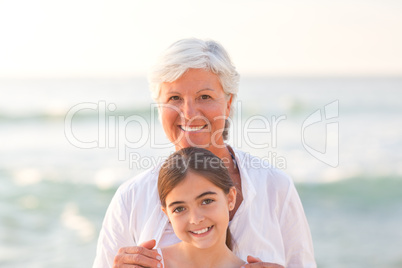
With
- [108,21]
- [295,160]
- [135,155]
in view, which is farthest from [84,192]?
[108,21]

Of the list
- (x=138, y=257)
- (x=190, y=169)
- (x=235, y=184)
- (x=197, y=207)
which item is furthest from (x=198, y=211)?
(x=235, y=184)

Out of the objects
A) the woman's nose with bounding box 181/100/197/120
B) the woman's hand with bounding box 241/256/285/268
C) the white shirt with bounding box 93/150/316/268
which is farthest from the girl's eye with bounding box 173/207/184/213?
the woman's nose with bounding box 181/100/197/120

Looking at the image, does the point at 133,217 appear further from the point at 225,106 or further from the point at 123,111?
the point at 123,111

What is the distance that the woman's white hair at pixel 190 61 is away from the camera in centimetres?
269

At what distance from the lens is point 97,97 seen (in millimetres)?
26062

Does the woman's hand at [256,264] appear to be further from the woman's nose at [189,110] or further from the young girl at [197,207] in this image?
the woman's nose at [189,110]

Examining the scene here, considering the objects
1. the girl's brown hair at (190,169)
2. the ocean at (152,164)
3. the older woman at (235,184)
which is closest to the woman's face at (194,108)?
the older woman at (235,184)

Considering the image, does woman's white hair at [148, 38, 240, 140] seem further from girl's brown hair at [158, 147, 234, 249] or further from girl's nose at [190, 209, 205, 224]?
girl's nose at [190, 209, 205, 224]

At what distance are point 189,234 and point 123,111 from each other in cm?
1774

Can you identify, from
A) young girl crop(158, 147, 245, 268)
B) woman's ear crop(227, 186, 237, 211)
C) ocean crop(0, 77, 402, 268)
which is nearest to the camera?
young girl crop(158, 147, 245, 268)

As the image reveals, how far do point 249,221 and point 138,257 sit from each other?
2.17 feet

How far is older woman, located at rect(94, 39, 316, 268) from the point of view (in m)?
2.70

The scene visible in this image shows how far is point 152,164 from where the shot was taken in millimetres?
9922

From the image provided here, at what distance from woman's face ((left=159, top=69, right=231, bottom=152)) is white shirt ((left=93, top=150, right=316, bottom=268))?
10.3 inches
